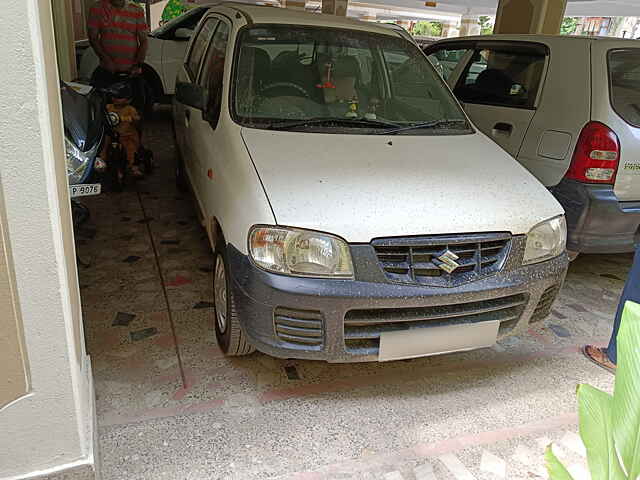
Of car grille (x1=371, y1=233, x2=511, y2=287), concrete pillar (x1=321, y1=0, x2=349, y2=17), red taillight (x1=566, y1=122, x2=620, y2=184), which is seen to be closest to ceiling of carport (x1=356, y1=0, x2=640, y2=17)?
concrete pillar (x1=321, y1=0, x2=349, y2=17)

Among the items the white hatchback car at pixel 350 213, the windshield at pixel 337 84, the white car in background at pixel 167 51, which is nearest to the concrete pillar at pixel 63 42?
the white car in background at pixel 167 51

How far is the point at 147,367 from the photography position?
2656mm

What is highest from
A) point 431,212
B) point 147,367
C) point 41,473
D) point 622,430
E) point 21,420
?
point 622,430

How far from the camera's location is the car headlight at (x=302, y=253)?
218cm

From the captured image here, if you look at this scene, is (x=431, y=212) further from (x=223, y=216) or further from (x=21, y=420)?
(x=21, y=420)

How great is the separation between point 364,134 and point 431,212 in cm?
79

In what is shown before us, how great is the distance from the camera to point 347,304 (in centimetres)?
219

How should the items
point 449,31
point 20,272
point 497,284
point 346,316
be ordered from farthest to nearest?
point 449,31 < point 497,284 < point 346,316 < point 20,272

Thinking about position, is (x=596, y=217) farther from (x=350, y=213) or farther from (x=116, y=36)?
(x=116, y=36)

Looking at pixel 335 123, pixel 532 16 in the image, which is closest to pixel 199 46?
pixel 335 123

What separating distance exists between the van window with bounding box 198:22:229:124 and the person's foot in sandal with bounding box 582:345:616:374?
2599 millimetres

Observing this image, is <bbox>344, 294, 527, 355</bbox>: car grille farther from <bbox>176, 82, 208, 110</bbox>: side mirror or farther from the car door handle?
the car door handle

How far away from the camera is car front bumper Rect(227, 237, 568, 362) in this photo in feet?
7.15

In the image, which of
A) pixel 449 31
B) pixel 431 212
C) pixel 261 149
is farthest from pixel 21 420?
pixel 449 31
